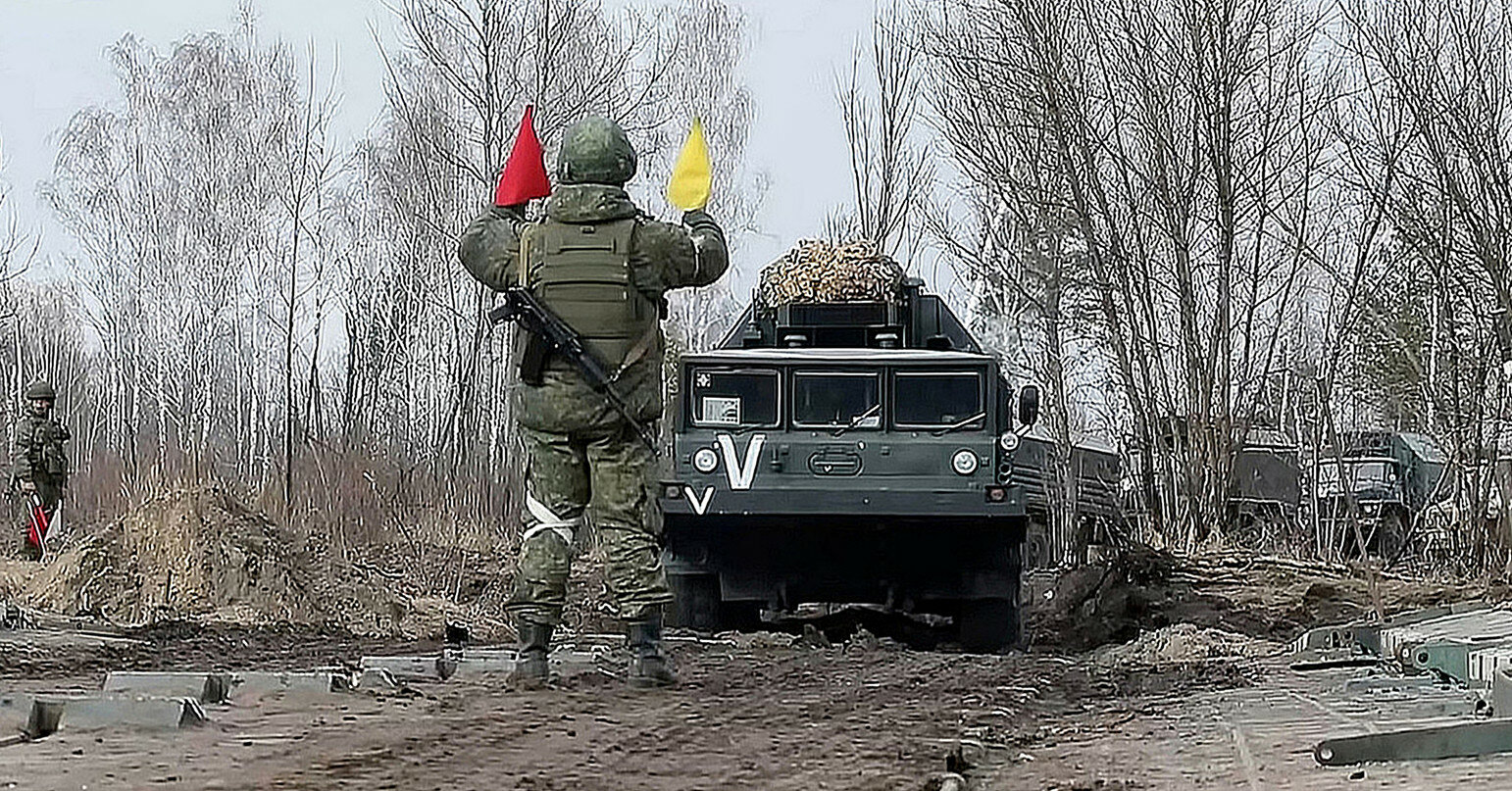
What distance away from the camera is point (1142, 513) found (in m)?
19.5

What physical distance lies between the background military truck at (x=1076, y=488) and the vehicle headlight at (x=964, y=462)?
0.23 meters

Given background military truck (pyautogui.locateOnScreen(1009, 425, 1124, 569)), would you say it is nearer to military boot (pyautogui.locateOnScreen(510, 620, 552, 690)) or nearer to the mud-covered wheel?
the mud-covered wheel

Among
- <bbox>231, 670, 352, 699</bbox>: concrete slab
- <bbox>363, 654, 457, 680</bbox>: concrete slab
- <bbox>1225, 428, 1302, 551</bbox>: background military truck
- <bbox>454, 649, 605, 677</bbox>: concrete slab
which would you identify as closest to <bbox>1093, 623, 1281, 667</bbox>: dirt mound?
<bbox>454, 649, 605, 677</bbox>: concrete slab

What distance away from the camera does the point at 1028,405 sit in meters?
12.3

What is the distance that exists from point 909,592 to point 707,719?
6757 millimetres

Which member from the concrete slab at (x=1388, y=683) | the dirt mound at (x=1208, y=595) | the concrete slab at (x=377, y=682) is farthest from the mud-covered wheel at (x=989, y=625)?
the concrete slab at (x=377, y=682)

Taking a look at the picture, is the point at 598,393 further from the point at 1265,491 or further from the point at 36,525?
the point at 1265,491

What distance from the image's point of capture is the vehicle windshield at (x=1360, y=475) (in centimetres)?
1842

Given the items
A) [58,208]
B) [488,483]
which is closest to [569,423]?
[488,483]

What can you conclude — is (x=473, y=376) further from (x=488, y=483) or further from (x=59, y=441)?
(x=59, y=441)

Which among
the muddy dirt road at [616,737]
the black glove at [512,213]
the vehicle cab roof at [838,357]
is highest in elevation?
the vehicle cab roof at [838,357]

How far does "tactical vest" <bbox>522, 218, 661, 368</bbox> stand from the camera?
6.93 metres

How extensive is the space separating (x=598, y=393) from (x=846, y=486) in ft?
17.0

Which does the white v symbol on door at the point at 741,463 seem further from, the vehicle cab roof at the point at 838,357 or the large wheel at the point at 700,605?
the large wheel at the point at 700,605
